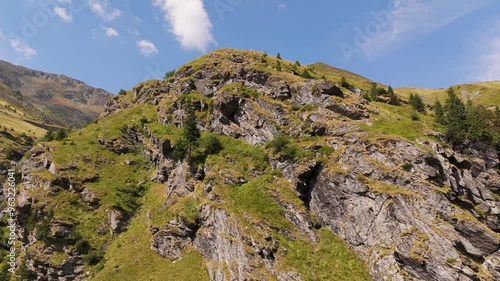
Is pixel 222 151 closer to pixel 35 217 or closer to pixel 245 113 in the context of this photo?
pixel 245 113

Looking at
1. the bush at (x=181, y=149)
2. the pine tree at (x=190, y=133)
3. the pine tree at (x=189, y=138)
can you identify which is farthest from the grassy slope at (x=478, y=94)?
the bush at (x=181, y=149)

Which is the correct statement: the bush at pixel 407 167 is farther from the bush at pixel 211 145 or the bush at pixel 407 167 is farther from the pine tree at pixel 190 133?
the pine tree at pixel 190 133

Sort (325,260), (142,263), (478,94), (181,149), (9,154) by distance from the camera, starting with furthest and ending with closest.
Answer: (478,94), (9,154), (181,149), (142,263), (325,260)

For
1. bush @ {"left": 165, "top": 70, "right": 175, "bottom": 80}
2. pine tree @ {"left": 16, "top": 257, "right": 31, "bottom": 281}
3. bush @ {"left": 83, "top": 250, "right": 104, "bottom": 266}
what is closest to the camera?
pine tree @ {"left": 16, "top": 257, "right": 31, "bottom": 281}

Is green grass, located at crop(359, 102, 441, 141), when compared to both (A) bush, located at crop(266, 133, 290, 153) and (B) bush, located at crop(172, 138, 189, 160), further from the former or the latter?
(B) bush, located at crop(172, 138, 189, 160)

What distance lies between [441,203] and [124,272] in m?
51.9

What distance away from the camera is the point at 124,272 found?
52125 millimetres

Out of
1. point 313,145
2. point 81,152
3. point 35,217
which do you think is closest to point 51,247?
point 35,217

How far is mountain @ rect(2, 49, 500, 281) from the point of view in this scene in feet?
145

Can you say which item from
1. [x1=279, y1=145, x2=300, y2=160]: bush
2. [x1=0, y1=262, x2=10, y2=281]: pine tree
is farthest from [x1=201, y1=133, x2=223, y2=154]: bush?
[x1=0, y1=262, x2=10, y2=281]: pine tree

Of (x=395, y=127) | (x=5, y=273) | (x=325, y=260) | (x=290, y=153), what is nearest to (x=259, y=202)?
(x=290, y=153)

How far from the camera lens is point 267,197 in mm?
54406

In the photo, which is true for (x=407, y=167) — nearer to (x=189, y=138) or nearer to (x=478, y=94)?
(x=189, y=138)

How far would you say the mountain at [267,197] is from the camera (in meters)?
44.2
